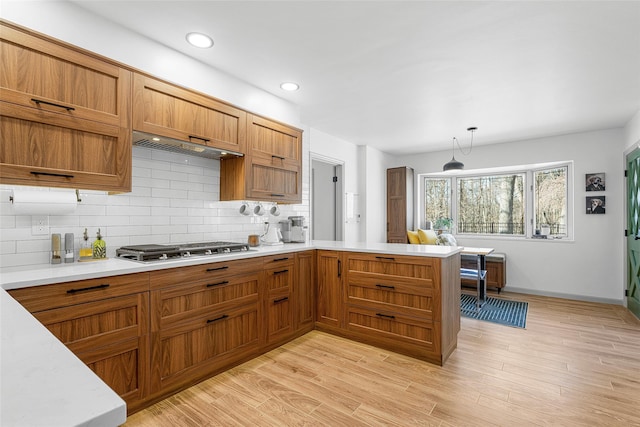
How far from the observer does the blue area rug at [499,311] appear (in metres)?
3.78

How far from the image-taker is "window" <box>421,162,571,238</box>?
206 inches

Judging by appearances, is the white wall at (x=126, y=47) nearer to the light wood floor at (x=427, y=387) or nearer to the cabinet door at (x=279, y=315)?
the cabinet door at (x=279, y=315)

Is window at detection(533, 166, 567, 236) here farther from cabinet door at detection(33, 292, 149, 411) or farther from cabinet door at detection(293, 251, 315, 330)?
cabinet door at detection(33, 292, 149, 411)

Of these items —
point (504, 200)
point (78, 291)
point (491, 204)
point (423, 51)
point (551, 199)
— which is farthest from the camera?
point (491, 204)

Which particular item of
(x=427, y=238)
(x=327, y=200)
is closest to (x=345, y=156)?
(x=327, y=200)

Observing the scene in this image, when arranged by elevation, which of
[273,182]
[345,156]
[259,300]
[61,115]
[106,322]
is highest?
[345,156]

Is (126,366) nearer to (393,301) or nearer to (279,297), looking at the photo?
(279,297)

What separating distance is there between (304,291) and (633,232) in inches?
167

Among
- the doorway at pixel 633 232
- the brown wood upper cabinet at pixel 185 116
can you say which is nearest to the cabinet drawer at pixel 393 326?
the brown wood upper cabinet at pixel 185 116

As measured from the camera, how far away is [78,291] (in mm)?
1718

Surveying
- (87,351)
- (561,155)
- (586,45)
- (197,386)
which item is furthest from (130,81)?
(561,155)

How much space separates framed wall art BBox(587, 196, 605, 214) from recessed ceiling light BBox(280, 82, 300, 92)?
459 cm

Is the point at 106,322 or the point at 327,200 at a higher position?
the point at 327,200

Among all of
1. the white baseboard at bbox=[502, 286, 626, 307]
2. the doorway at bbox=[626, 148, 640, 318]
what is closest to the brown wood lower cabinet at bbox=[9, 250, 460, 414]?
the doorway at bbox=[626, 148, 640, 318]
